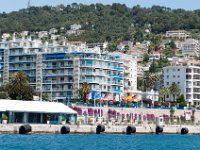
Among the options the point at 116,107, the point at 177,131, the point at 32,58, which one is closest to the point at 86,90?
the point at 116,107

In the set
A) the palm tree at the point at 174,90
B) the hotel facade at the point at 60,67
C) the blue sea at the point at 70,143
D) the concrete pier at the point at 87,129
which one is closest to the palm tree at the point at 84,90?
the hotel facade at the point at 60,67

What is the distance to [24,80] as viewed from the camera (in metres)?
152

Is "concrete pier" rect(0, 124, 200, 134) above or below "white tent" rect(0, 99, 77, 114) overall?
below

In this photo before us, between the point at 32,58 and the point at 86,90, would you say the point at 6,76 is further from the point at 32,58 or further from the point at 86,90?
the point at 86,90

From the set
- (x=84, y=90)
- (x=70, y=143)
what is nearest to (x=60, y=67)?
(x=84, y=90)

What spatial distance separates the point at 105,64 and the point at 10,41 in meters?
28.2

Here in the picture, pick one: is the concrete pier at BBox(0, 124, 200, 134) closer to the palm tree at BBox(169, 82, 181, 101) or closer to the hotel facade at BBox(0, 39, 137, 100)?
the hotel facade at BBox(0, 39, 137, 100)

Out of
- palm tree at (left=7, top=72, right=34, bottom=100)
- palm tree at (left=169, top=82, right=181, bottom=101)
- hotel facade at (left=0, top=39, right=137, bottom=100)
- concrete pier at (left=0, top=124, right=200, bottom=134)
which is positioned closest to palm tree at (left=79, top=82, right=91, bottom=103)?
hotel facade at (left=0, top=39, right=137, bottom=100)

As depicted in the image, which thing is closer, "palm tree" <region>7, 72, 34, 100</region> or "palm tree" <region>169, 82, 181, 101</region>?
"palm tree" <region>7, 72, 34, 100</region>

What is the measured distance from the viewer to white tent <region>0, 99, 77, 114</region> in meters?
116

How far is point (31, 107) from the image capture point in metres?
120

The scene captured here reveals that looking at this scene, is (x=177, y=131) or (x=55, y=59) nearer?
(x=177, y=131)

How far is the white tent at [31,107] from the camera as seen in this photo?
116 metres

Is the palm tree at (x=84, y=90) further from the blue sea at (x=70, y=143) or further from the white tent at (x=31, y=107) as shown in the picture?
the blue sea at (x=70, y=143)
